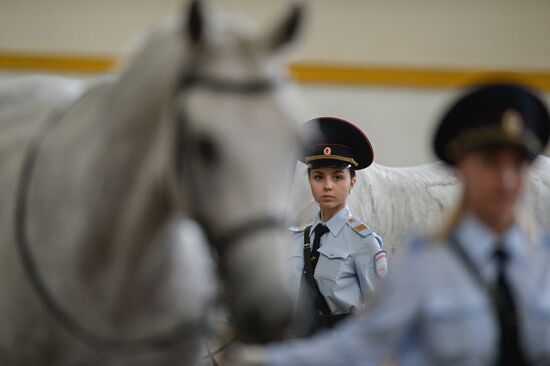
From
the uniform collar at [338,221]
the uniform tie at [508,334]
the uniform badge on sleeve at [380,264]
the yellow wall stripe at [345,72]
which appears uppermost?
the yellow wall stripe at [345,72]

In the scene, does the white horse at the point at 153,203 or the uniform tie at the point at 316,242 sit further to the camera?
the uniform tie at the point at 316,242

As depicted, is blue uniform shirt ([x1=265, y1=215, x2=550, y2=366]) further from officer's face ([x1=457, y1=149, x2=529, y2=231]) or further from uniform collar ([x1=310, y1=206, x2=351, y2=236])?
uniform collar ([x1=310, y1=206, x2=351, y2=236])

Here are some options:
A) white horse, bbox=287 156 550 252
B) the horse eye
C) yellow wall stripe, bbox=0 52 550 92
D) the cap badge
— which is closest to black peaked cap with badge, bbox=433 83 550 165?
the cap badge

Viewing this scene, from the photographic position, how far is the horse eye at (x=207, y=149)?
143 cm

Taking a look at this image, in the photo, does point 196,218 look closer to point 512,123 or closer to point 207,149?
point 207,149

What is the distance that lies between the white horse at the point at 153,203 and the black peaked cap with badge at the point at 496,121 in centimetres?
26

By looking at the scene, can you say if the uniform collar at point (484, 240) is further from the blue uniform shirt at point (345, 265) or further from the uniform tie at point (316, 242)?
the uniform tie at point (316, 242)

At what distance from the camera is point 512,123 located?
1.50 m

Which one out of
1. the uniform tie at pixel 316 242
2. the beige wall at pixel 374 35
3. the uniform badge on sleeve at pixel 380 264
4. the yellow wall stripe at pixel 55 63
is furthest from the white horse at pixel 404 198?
the yellow wall stripe at pixel 55 63

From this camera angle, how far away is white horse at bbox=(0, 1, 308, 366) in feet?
4.66

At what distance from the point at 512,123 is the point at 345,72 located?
12.0 feet

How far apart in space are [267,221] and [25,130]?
0.76 m

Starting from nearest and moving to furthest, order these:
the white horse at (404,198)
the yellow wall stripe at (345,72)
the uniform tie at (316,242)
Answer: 1. the uniform tie at (316,242)
2. the white horse at (404,198)
3. the yellow wall stripe at (345,72)

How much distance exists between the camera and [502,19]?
5.19 metres
